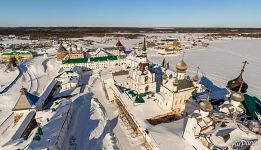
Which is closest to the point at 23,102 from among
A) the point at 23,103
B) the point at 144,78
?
the point at 23,103

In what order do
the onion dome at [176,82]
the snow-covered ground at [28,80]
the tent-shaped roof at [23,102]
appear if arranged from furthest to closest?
the snow-covered ground at [28,80] < the tent-shaped roof at [23,102] < the onion dome at [176,82]

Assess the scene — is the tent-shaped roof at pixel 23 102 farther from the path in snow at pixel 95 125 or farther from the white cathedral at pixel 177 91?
the white cathedral at pixel 177 91

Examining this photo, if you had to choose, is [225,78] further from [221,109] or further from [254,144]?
[254,144]

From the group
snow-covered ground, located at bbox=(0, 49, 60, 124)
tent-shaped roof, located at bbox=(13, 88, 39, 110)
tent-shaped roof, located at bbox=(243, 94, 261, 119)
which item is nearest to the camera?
tent-shaped roof, located at bbox=(243, 94, 261, 119)

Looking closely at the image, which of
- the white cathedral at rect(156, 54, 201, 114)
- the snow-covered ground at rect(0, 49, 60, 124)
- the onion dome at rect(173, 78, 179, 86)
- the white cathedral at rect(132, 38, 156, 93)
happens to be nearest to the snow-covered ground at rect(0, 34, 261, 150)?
the snow-covered ground at rect(0, 49, 60, 124)

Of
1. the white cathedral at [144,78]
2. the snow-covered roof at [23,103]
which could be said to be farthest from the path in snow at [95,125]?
the snow-covered roof at [23,103]

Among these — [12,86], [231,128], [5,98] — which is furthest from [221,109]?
[12,86]

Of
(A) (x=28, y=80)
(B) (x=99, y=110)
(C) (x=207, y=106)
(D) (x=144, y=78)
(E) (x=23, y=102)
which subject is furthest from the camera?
(A) (x=28, y=80)

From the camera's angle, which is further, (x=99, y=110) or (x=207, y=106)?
(x=99, y=110)

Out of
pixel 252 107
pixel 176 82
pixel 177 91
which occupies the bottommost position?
pixel 252 107

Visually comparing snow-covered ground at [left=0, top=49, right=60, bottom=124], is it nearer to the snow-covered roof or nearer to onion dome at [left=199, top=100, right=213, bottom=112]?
the snow-covered roof

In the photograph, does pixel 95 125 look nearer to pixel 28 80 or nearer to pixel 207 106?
pixel 207 106
